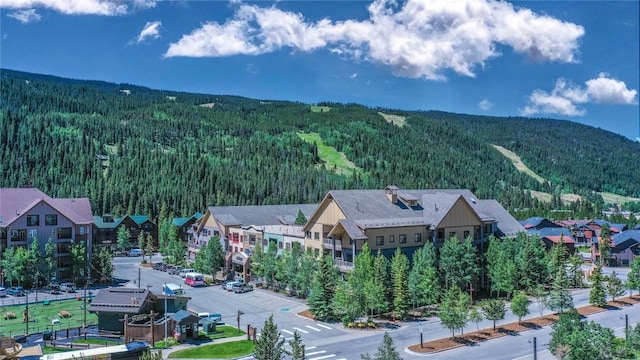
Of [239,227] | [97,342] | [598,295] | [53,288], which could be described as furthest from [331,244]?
[53,288]

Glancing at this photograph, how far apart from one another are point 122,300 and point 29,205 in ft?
116

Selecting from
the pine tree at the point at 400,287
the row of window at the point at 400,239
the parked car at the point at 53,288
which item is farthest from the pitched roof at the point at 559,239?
the parked car at the point at 53,288

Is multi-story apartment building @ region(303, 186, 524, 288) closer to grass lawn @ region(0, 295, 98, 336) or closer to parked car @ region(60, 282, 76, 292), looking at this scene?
grass lawn @ region(0, 295, 98, 336)

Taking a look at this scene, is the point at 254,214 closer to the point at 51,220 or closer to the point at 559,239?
the point at 51,220

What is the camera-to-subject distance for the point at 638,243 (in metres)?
104

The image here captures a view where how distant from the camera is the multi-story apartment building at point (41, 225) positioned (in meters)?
75.4

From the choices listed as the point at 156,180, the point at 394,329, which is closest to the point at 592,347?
the point at 394,329

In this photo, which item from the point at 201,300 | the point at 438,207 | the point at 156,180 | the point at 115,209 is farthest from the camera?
the point at 156,180

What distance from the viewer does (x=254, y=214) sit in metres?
98.2

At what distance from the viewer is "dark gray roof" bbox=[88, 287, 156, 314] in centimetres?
5025

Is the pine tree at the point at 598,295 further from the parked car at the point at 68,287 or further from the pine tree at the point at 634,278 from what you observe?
the parked car at the point at 68,287

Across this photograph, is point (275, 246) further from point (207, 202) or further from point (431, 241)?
point (207, 202)

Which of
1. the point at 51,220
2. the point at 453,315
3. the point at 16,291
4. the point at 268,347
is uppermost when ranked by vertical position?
the point at 51,220

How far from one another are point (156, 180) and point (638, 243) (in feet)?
494
